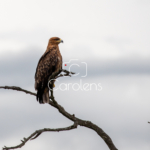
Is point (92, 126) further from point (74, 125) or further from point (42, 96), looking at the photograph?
point (42, 96)

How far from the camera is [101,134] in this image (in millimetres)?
10453

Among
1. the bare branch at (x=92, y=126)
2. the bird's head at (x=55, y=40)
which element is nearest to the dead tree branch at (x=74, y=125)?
the bare branch at (x=92, y=126)

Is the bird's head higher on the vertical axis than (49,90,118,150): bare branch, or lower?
higher

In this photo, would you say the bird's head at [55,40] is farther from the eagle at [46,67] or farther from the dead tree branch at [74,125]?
the dead tree branch at [74,125]

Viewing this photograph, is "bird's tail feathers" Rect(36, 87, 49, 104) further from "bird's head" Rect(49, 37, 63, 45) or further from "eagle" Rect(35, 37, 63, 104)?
"bird's head" Rect(49, 37, 63, 45)

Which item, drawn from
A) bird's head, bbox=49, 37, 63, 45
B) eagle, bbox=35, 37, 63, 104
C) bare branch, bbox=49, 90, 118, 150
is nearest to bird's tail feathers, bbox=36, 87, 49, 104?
eagle, bbox=35, 37, 63, 104

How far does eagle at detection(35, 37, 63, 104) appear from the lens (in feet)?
35.3

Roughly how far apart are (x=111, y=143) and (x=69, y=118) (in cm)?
185

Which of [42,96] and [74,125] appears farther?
[42,96]

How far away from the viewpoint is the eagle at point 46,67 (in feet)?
35.3

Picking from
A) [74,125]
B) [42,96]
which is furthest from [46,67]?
[74,125]

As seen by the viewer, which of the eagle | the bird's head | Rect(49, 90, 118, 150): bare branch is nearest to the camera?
Rect(49, 90, 118, 150): bare branch

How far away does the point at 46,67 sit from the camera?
1138cm

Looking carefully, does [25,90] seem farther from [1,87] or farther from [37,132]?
[37,132]
